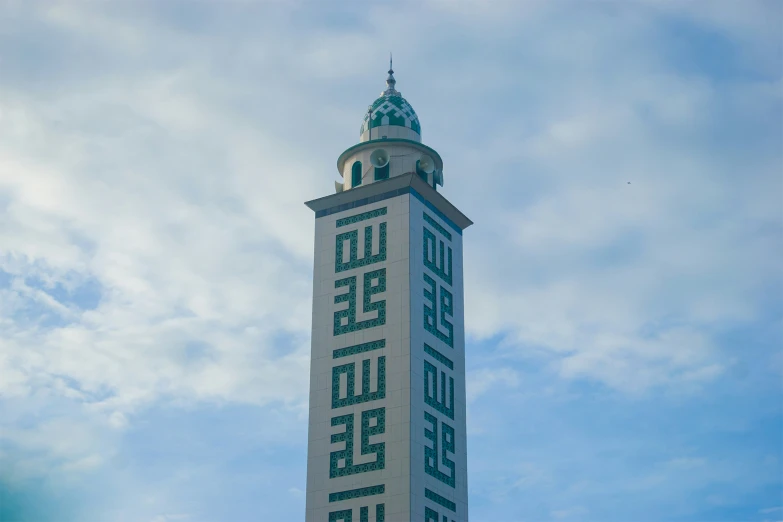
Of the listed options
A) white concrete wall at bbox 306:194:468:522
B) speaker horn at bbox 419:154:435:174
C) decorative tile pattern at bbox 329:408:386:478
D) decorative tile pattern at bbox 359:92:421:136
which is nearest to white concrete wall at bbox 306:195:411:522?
white concrete wall at bbox 306:194:468:522

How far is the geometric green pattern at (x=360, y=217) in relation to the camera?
4238 cm

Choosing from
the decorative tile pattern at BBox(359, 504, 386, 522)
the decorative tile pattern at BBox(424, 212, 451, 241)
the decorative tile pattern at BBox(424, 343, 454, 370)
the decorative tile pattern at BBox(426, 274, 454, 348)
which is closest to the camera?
the decorative tile pattern at BBox(359, 504, 386, 522)

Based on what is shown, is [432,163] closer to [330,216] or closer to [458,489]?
[330,216]

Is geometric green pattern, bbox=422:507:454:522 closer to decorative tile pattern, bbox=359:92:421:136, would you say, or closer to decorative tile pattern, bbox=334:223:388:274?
decorative tile pattern, bbox=334:223:388:274

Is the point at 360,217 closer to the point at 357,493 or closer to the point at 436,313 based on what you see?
the point at 436,313

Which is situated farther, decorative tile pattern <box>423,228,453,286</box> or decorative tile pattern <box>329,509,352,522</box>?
decorative tile pattern <box>423,228,453,286</box>

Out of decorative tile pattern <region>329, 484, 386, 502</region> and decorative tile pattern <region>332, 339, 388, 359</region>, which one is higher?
decorative tile pattern <region>332, 339, 388, 359</region>

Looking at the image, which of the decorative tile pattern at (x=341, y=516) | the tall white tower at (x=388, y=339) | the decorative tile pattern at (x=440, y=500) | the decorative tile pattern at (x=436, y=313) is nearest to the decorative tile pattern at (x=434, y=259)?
the tall white tower at (x=388, y=339)

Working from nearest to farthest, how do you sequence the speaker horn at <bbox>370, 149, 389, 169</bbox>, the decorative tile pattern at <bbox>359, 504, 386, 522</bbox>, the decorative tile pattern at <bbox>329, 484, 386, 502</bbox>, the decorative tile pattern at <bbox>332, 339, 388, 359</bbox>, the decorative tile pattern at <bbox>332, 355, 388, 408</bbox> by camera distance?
the decorative tile pattern at <bbox>359, 504, 386, 522</bbox>, the decorative tile pattern at <bbox>329, 484, 386, 502</bbox>, the decorative tile pattern at <bbox>332, 355, 388, 408</bbox>, the decorative tile pattern at <bbox>332, 339, 388, 359</bbox>, the speaker horn at <bbox>370, 149, 389, 169</bbox>

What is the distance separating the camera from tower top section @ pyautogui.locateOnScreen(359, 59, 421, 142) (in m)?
44.0

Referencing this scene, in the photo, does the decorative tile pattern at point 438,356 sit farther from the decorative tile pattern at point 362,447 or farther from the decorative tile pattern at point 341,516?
the decorative tile pattern at point 341,516

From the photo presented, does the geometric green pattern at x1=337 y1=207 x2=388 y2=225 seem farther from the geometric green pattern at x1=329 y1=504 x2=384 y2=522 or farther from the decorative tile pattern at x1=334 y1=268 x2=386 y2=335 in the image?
the geometric green pattern at x1=329 y1=504 x2=384 y2=522

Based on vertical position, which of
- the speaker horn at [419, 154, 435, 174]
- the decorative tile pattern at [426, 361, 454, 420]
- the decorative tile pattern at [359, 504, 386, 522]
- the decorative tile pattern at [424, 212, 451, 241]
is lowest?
the decorative tile pattern at [359, 504, 386, 522]

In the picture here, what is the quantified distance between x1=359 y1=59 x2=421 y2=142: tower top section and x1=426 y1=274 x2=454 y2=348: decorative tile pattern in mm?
5669
